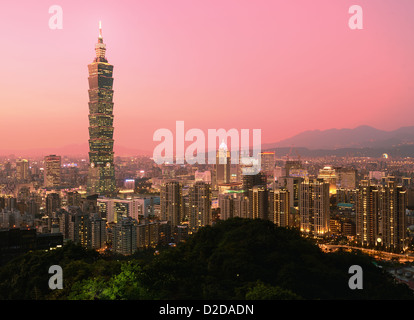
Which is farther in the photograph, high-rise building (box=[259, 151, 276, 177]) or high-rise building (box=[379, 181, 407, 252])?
high-rise building (box=[259, 151, 276, 177])

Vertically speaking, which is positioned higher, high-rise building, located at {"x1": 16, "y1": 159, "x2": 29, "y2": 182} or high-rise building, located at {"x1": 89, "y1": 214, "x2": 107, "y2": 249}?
high-rise building, located at {"x1": 16, "y1": 159, "x2": 29, "y2": 182}

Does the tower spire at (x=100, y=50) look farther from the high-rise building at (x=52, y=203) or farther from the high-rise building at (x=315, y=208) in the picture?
the high-rise building at (x=315, y=208)

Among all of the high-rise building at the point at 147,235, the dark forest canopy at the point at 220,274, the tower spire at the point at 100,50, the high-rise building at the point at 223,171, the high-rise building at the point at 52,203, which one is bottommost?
the high-rise building at the point at 147,235

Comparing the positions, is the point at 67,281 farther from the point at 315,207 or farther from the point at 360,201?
the point at 315,207

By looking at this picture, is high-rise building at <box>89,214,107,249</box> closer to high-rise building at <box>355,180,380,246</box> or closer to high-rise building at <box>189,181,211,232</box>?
high-rise building at <box>189,181,211,232</box>

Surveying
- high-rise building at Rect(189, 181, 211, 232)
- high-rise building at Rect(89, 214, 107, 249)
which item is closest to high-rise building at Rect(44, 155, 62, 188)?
high-rise building at Rect(189, 181, 211, 232)

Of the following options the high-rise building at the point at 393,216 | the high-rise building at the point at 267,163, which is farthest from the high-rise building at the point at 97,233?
the high-rise building at the point at 267,163
